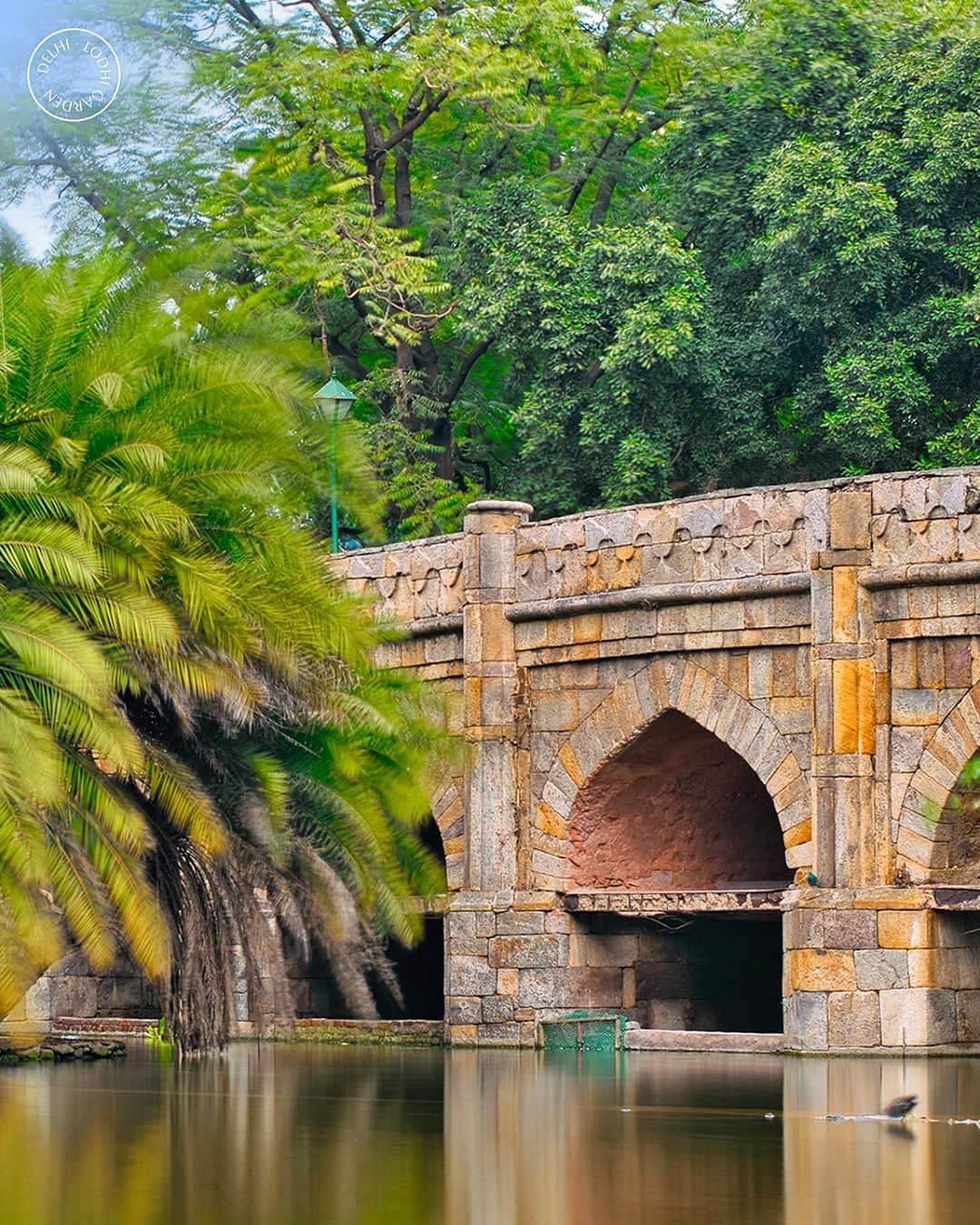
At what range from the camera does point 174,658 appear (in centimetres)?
1588

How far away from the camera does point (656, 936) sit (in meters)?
24.0

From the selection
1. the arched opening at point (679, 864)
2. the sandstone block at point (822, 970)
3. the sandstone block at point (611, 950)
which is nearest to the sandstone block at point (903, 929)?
the sandstone block at point (822, 970)

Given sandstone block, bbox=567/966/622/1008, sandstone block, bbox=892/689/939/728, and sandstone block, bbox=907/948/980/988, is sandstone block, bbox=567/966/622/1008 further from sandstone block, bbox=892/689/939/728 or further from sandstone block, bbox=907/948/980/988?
sandstone block, bbox=892/689/939/728

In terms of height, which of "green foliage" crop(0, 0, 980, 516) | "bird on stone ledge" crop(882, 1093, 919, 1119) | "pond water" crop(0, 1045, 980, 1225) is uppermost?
"green foliage" crop(0, 0, 980, 516)

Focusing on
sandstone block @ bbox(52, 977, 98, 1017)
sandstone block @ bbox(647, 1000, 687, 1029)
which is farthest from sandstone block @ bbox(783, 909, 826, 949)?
sandstone block @ bbox(52, 977, 98, 1017)

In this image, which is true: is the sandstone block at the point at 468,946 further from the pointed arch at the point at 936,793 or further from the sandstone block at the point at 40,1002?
the sandstone block at the point at 40,1002

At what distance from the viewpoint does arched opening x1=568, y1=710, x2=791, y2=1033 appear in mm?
23281

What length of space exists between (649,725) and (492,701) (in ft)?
5.61

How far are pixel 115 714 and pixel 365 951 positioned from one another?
3.16 meters

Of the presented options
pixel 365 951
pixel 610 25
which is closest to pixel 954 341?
pixel 610 25

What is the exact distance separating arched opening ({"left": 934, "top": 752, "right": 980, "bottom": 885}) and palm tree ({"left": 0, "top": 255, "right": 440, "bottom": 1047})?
17.6 feet

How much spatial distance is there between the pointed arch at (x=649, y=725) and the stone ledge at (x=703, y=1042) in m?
1.56

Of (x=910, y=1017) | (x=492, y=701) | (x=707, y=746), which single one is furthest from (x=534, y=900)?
(x=910, y=1017)

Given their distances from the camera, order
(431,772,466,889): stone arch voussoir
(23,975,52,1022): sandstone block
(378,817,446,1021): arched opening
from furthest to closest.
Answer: (378,817,446,1021): arched opening → (23,975,52,1022): sandstone block → (431,772,466,889): stone arch voussoir
